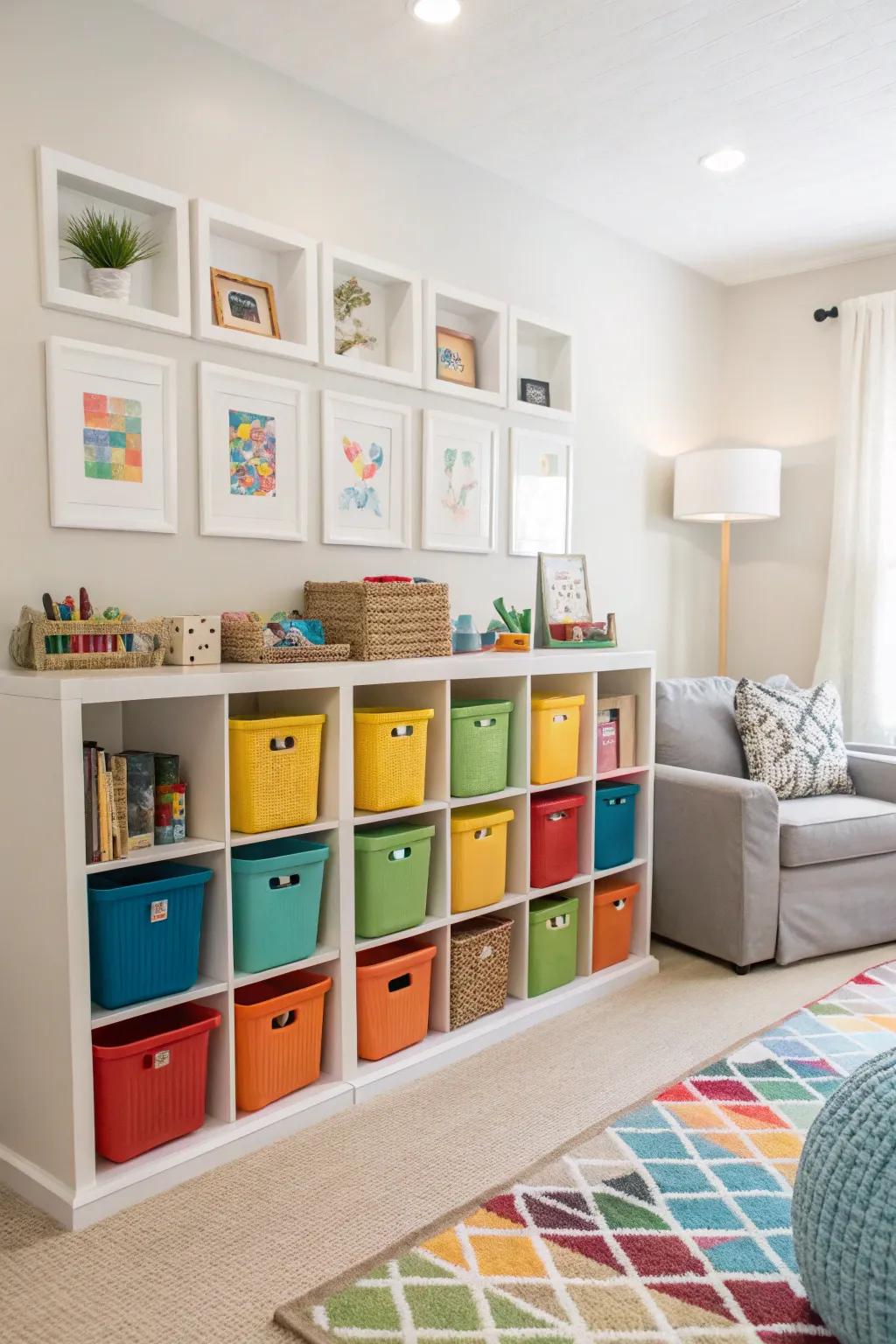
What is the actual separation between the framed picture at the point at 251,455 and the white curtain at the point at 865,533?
2.46 meters

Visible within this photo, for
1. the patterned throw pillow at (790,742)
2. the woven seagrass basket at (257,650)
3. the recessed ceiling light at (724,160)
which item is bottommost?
the patterned throw pillow at (790,742)

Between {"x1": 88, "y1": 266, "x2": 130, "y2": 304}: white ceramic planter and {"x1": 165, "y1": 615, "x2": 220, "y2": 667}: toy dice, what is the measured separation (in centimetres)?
79

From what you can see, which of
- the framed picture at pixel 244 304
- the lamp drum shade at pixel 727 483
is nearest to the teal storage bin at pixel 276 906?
the framed picture at pixel 244 304

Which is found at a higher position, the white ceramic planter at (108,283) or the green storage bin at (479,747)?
the white ceramic planter at (108,283)

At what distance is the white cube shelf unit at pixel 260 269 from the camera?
2.65 m

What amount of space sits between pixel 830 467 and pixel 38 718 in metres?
3.56

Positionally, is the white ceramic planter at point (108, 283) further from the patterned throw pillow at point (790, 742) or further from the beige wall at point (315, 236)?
the patterned throw pillow at point (790, 742)

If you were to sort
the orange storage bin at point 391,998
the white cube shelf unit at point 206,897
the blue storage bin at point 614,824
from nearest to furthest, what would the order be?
the white cube shelf unit at point 206,897
the orange storage bin at point 391,998
the blue storage bin at point 614,824

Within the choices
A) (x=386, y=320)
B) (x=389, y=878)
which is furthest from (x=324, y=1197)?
(x=386, y=320)

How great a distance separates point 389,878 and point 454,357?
1774mm

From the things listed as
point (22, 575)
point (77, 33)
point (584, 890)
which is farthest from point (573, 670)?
point (77, 33)

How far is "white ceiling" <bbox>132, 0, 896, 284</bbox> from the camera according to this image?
2.56m

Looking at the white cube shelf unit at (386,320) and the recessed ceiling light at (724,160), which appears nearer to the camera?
the white cube shelf unit at (386,320)

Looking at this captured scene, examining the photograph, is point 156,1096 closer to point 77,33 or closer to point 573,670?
point 573,670
